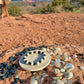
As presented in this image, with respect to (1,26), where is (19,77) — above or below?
below

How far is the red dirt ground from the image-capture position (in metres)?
3.48

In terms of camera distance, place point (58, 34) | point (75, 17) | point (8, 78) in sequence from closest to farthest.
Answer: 1. point (8, 78)
2. point (58, 34)
3. point (75, 17)

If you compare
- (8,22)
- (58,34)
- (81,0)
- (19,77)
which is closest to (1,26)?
(8,22)

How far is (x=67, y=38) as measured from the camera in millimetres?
4008

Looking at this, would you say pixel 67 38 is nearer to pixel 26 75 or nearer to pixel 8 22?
pixel 26 75

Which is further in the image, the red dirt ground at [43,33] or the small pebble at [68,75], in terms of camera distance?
the red dirt ground at [43,33]

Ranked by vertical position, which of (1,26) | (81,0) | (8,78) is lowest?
(8,78)

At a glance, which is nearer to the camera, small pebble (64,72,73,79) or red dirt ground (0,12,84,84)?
small pebble (64,72,73,79)

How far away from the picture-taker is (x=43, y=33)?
4.40 meters

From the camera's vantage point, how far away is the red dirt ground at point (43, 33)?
3476 millimetres

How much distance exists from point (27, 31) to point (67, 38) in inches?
74.1

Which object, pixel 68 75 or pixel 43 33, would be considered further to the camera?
pixel 43 33

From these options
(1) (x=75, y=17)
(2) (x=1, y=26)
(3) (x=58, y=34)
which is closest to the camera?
(3) (x=58, y=34)

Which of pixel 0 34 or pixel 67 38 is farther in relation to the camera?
pixel 0 34
